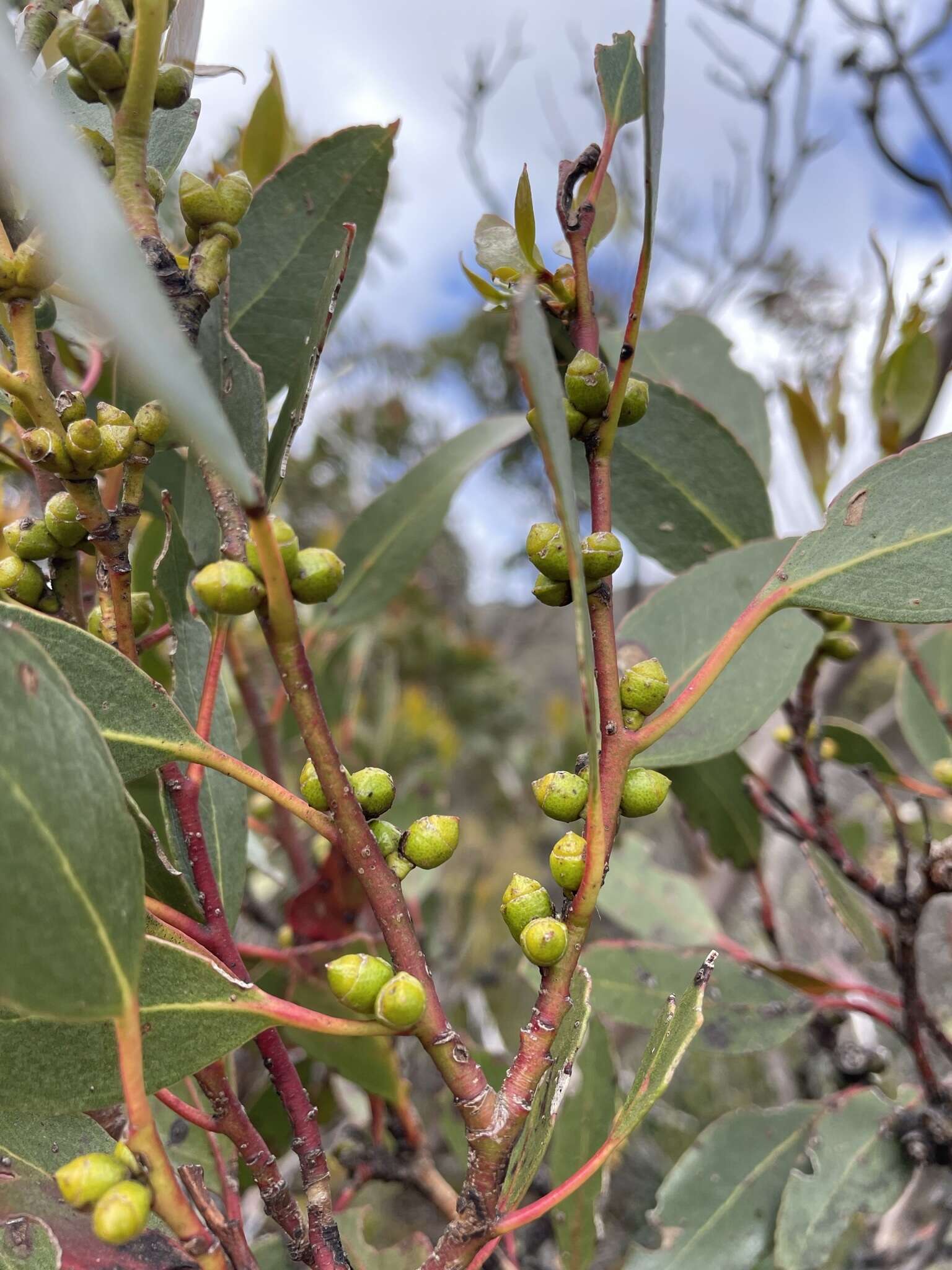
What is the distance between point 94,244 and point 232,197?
189 mm

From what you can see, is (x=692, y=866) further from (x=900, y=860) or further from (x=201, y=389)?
(x=201, y=389)

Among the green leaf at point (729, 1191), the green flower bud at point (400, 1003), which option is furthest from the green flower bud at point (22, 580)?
the green leaf at point (729, 1191)

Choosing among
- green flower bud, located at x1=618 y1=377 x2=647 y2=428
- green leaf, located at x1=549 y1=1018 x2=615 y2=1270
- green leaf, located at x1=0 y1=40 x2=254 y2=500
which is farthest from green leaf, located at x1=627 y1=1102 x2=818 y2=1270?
green leaf, located at x1=0 y1=40 x2=254 y2=500

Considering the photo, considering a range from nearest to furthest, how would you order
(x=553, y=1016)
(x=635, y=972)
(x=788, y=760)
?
(x=553, y=1016) < (x=635, y=972) < (x=788, y=760)

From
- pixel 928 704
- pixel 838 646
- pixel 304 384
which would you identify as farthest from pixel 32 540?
pixel 928 704

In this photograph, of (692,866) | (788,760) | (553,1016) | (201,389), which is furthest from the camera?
(692,866)

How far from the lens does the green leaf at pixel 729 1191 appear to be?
2.14ft

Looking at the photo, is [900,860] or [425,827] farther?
[900,860]

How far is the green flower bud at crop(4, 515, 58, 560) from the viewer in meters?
0.34

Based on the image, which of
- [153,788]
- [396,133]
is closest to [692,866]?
[153,788]

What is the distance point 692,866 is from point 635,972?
3.19 ft

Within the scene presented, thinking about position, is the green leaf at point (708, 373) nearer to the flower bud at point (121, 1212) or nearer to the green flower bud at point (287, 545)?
the green flower bud at point (287, 545)

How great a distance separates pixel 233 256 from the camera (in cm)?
50

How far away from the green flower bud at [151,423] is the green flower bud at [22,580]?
0.07m
